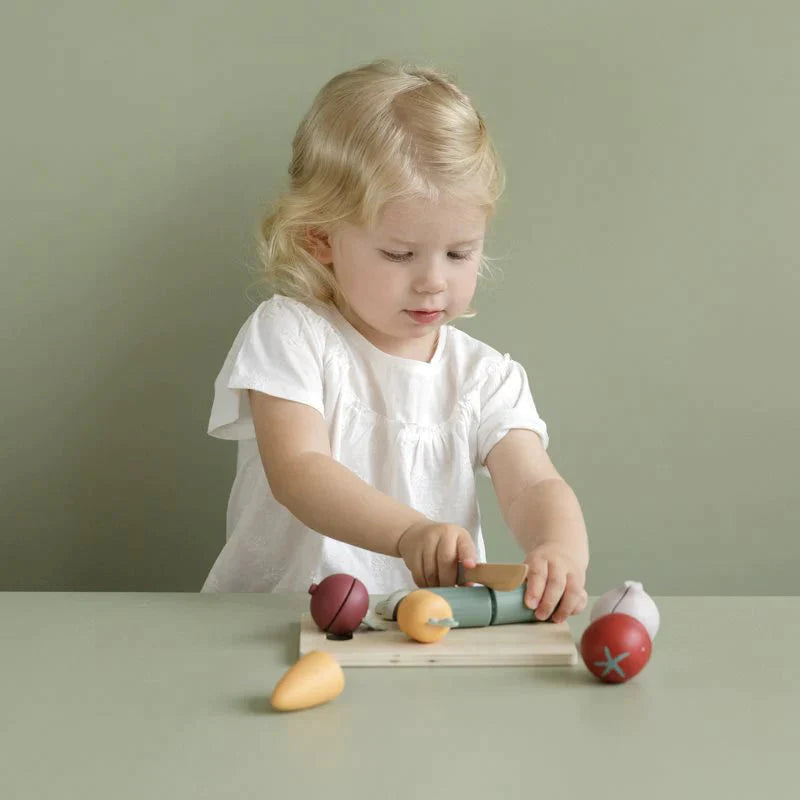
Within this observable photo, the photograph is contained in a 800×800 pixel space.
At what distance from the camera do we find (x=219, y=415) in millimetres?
1135

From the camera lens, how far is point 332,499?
0.99 meters

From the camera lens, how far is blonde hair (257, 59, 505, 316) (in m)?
1.08

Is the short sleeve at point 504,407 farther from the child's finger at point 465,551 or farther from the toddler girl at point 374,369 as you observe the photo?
the child's finger at point 465,551

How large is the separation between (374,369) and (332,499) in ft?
0.75

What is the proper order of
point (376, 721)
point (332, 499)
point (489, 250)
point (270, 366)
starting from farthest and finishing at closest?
point (489, 250), point (270, 366), point (332, 499), point (376, 721)

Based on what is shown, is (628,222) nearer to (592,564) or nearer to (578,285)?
(578,285)

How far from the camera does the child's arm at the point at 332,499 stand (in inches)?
34.6

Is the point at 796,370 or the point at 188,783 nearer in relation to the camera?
the point at 188,783

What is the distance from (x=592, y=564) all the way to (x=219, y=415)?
497mm

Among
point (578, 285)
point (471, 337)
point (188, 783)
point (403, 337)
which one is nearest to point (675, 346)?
point (578, 285)

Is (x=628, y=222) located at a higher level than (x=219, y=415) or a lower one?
higher

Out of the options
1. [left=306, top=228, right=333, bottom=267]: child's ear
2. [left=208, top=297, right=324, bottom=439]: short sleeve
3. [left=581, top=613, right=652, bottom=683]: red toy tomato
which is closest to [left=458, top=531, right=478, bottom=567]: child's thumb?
[left=581, top=613, right=652, bottom=683]: red toy tomato

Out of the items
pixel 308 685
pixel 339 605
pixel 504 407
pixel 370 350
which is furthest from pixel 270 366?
pixel 308 685

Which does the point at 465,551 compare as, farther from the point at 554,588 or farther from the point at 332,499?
the point at 332,499
